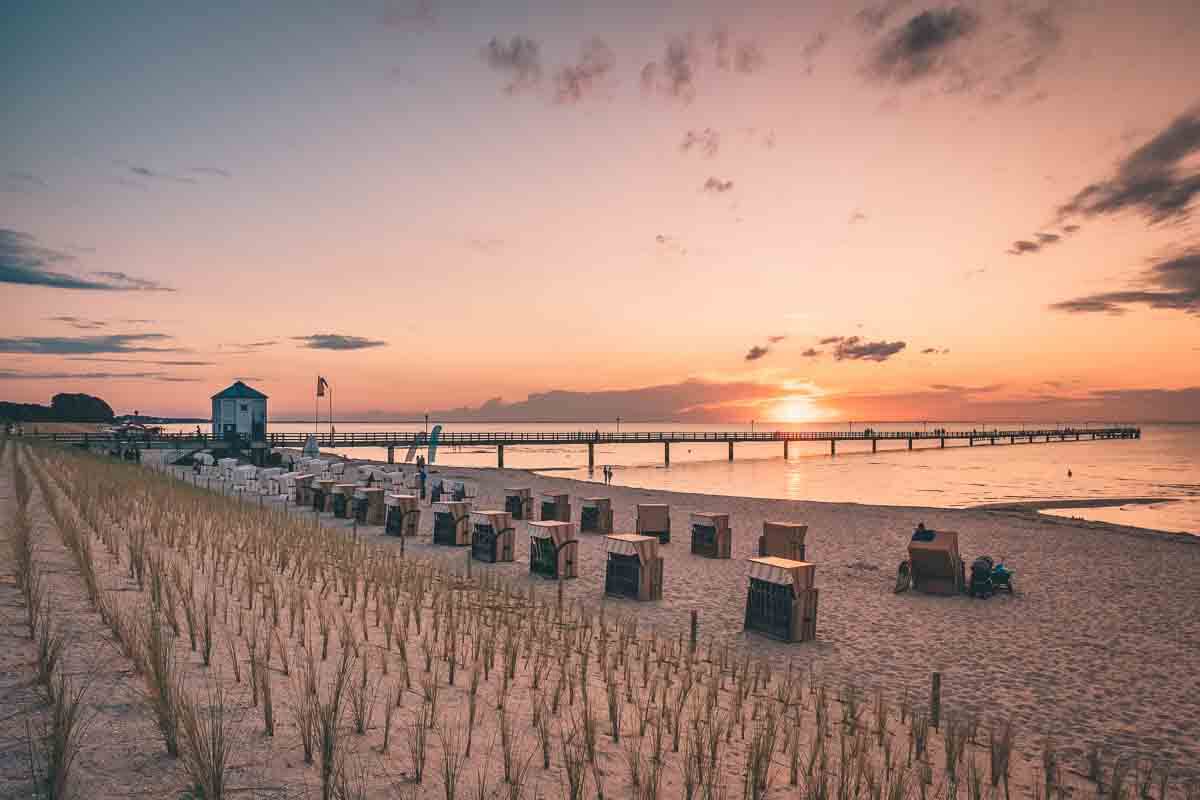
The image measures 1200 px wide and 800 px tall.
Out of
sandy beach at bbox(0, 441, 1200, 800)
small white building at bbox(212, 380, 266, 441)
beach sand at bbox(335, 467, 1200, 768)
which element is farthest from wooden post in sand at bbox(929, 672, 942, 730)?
small white building at bbox(212, 380, 266, 441)

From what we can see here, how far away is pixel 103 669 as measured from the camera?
18.3 feet

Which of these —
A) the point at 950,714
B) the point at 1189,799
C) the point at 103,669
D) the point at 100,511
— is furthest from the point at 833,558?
the point at 100,511

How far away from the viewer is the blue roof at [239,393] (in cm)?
4897

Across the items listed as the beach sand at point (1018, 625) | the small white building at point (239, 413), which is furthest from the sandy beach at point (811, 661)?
the small white building at point (239, 413)

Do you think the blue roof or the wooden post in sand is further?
the blue roof

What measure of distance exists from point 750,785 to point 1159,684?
6.82 meters

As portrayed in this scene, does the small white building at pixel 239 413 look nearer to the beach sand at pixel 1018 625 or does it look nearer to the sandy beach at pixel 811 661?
the sandy beach at pixel 811 661

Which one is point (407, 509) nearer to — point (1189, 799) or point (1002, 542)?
point (1189, 799)

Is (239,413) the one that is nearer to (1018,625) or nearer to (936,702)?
(1018,625)

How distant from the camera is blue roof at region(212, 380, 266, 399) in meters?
49.0

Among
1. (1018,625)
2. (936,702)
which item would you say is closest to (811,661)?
(936,702)

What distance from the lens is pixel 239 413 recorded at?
49188mm

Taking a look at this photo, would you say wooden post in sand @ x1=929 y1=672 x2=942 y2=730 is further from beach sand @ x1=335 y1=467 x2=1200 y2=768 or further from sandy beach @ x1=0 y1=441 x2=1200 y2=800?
beach sand @ x1=335 y1=467 x2=1200 y2=768

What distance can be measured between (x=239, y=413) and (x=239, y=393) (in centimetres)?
146
